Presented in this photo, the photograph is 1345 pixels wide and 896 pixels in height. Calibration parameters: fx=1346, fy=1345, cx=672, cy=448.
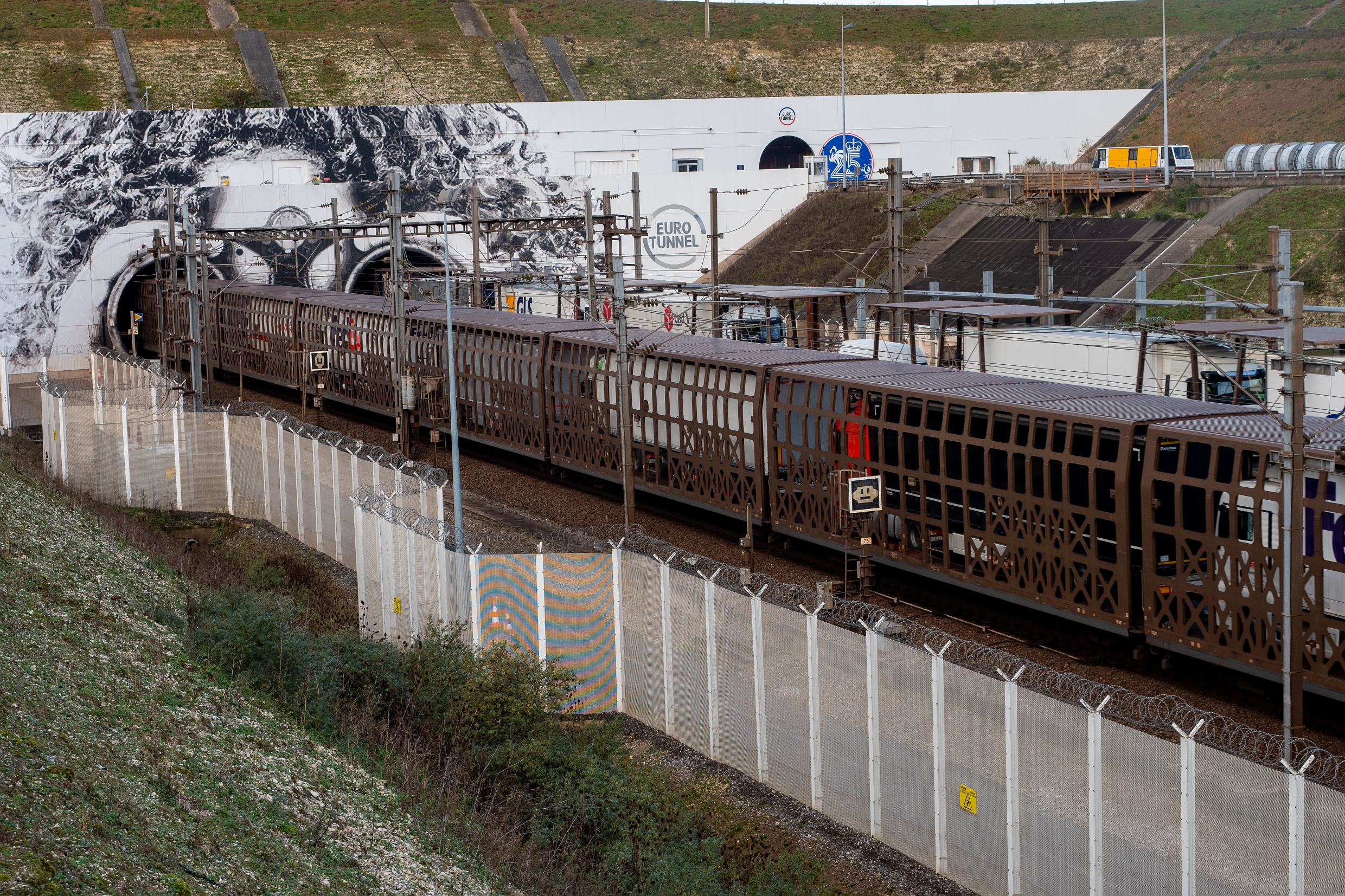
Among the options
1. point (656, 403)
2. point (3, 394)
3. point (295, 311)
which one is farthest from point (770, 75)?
point (656, 403)

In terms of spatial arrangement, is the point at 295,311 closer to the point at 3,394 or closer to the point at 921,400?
the point at 3,394

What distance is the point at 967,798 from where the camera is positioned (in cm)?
1203

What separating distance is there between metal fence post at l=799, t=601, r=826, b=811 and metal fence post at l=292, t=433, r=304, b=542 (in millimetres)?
14238

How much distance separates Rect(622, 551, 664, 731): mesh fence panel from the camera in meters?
16.3

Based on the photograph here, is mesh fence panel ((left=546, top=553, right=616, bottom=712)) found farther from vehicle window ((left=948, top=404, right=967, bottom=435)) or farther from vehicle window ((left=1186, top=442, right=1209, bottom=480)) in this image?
vehicle window ((left=1186, top=442, right=1209, bottom=480))

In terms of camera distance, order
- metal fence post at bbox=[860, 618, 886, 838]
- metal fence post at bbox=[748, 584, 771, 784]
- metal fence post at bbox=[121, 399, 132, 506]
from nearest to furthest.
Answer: metal fence post at bbox=[860, 618, 886, 838] → metal fence post at bbox=[748, 584, 771, 784] → metal fence post at bbox=[121, 399, 132, 506]

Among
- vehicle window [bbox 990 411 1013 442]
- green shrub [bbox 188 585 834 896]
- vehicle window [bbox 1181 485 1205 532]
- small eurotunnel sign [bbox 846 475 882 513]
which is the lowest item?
green shrub [bbox 188 585 834 896]

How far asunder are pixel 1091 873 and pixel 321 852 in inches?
238

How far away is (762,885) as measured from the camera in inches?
470

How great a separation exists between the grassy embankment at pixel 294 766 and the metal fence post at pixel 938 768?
87 centimetres

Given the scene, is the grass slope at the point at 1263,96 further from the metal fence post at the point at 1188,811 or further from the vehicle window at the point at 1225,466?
the metal fence post at the point at 1188,811

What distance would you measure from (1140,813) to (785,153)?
236 ft

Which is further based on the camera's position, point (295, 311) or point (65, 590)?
point (295, 311)

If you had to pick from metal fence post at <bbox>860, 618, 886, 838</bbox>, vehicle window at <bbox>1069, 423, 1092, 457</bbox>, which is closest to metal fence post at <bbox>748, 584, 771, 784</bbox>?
metal fence post at <bbox>860, 618, 886, 838</bbox>
